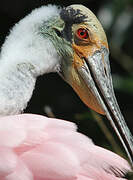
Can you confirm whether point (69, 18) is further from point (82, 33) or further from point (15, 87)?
point (15, 87)

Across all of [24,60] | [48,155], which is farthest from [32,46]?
[48,155]

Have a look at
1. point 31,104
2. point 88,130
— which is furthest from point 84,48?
point 31,104

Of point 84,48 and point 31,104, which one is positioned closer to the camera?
point 84,48

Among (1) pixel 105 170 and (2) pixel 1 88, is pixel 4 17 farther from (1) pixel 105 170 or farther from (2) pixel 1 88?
(1) pixel 105 170

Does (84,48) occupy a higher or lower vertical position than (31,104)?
higher

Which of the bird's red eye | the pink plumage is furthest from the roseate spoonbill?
the pink plumage

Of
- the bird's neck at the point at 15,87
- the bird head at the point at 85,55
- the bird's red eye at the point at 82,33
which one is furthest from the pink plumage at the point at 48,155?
the bird's red eye at the point at 82,33

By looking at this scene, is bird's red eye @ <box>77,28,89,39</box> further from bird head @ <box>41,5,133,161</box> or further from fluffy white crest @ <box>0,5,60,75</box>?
fluffy white crest @ <box>0,5,60,75</box>

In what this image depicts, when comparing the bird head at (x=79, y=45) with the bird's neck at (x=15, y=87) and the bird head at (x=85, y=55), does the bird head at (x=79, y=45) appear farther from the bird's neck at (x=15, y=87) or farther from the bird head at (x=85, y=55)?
the bird's neck at (x=15, y=87)
